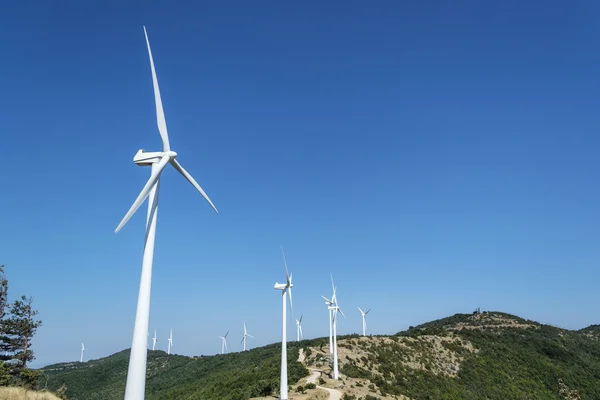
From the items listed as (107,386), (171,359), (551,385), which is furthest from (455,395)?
(171,359)

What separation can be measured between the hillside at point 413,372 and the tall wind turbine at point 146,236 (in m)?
28.3

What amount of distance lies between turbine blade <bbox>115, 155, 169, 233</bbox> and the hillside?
30589mm

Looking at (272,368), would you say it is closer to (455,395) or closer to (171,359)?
(455,395)

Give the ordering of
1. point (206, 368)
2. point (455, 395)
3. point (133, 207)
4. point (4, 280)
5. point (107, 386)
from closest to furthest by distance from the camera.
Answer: point (133, 207), point (4, 280), point (455, 395), point (206, 368), point (107, 386)

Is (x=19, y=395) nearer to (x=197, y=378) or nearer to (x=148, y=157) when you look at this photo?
(x=148, y=157)

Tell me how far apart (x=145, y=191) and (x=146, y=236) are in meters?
2.33

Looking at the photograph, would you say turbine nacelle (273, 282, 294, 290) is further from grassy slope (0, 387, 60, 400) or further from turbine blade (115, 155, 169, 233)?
turbine blade (115, 155, 169, 233)

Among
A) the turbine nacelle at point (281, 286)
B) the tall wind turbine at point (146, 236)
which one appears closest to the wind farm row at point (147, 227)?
the tall wind turbine at point (146, 236)

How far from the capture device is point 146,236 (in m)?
21.6

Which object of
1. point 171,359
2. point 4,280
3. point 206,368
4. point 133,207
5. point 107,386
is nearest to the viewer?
point 133,207

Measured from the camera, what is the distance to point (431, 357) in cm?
7925

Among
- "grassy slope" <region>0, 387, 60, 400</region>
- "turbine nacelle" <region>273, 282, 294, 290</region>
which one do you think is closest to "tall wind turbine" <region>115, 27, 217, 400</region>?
"grassy slope" <region>0, 387, 60, 400</region>

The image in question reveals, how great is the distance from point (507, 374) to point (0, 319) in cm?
8256

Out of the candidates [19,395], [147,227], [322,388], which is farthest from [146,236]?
[322,388]
